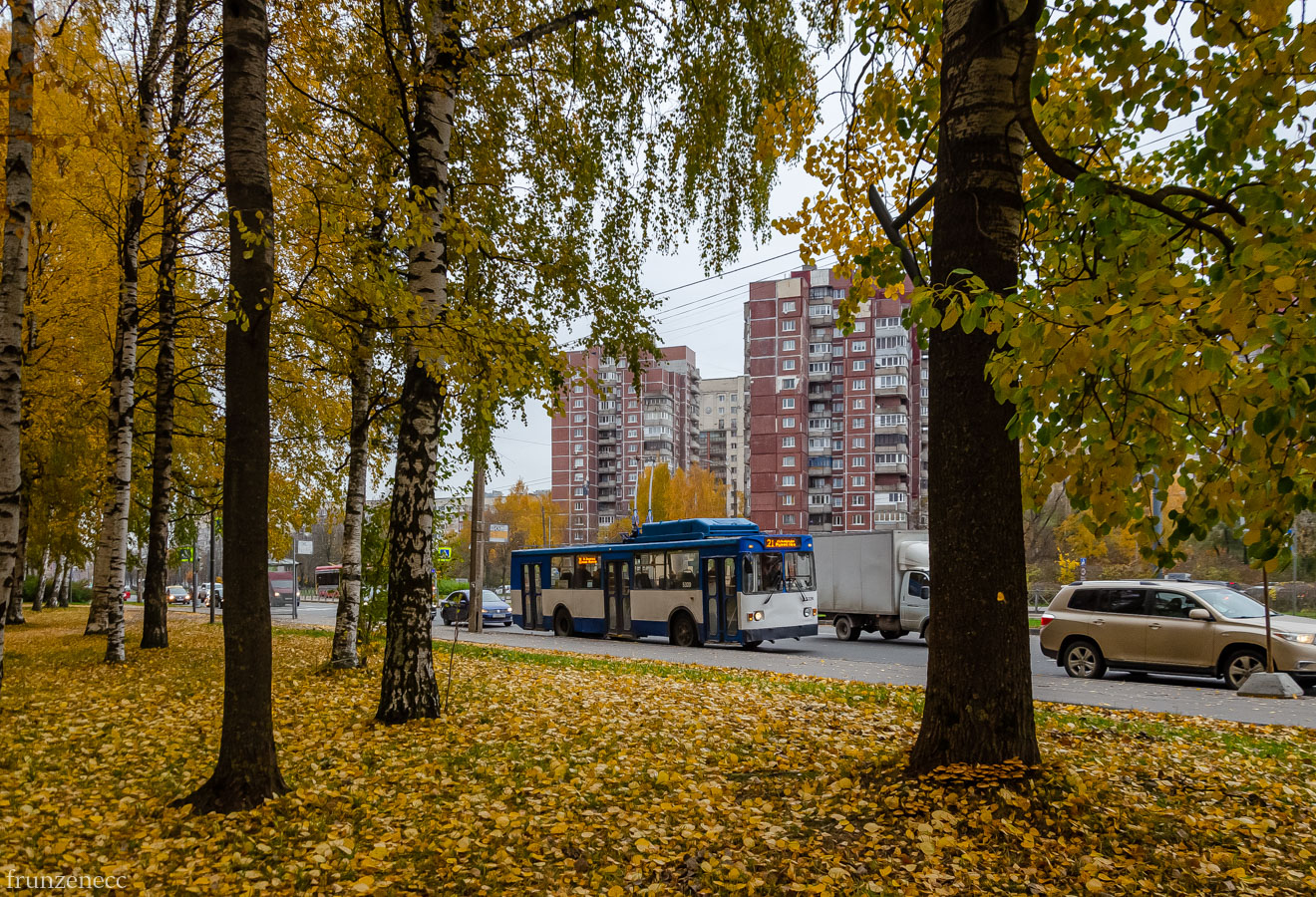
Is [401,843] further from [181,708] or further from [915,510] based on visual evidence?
[915,510]

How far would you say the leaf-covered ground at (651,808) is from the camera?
421 centimetres

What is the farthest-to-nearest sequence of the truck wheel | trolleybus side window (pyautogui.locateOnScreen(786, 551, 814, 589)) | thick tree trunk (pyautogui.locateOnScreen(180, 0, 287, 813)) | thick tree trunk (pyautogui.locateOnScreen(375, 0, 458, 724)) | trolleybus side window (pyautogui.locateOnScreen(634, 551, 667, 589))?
the truck wheel < trolleybus side window (pyautogui.locateOnScreen(634, 551, 667, 589)) < trolleybus side window (pyautogui.locateOnScreen(786, 551, 814, 589)) < thick tree trunk (pyautogui.locateOnScreen(375, 0, 458, 724)) < thick tree trunk (pyautogui.locateOnScreen(180, 0, 287, 813))

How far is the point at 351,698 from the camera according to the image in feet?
30.9

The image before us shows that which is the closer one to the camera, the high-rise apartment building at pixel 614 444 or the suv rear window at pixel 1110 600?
the suv rear window at pixel 1110 600

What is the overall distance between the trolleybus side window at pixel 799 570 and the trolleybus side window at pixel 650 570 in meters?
3.78

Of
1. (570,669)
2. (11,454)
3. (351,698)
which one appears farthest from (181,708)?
(570,669)

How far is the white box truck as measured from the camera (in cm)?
2359

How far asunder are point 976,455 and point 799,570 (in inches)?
699

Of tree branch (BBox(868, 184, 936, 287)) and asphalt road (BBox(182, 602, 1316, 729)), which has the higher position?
tree branch (BBox(868, 184, 936, 287))

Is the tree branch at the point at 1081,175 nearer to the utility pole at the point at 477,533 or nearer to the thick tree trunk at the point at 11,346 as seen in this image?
the thick tree trunk at the point at 11,346

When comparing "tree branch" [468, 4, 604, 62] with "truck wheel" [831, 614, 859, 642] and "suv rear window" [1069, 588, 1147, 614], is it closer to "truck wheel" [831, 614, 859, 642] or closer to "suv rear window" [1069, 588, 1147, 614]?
"suv rear window" [1069, 588, 1147, 614]

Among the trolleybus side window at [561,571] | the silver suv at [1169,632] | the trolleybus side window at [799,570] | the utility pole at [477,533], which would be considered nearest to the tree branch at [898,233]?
the silver suv at [1169,632]

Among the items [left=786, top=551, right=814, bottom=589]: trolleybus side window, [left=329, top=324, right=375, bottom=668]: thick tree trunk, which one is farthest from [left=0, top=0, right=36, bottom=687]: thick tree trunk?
[left=786, top=551, right=814, bottom=589]: trolleybus side window

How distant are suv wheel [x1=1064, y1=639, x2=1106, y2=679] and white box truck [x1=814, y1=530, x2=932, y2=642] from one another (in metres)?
7.45
